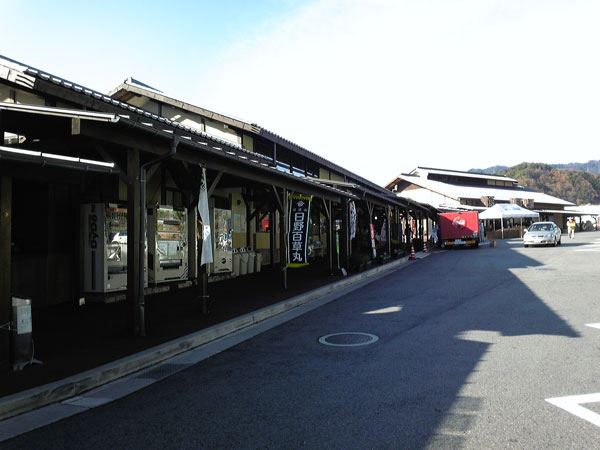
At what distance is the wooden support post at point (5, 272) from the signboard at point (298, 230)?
7422 millimetres

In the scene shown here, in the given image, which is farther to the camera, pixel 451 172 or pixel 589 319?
→ pixel 451 172

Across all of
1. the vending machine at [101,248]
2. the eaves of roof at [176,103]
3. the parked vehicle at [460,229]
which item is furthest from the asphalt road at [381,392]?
the parked vehicle at [460,229]

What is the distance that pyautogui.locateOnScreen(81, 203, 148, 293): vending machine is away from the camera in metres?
9.47

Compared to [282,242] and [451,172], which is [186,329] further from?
[451,172]

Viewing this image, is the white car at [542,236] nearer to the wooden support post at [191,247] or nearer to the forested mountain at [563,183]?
the wooden support post at [191,247]

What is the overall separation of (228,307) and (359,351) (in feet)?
13.0

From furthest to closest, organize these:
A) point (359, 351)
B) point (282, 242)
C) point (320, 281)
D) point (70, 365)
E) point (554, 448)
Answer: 1. point (320, 281)
2. point (282, 242)
3. point (359, 351)
4. point (70, 365)
5. point (554, 448)

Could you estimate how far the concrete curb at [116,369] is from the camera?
415 centimetres

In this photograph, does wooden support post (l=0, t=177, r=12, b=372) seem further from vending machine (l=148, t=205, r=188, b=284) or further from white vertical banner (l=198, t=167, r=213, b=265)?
vending machine (l=148, t=205, r=188, b=284)

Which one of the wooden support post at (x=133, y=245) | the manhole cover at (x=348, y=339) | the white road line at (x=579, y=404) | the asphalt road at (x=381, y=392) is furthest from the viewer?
the wooden support post at (x=133, y=245)

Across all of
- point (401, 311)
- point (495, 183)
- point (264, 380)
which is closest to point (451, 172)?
point (495, 183)

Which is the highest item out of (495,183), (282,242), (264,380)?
(495,183)

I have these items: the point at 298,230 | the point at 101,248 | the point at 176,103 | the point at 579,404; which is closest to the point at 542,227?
the point at 298,230

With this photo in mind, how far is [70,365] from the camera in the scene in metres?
5.21
